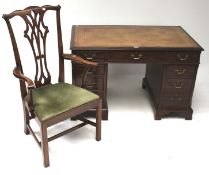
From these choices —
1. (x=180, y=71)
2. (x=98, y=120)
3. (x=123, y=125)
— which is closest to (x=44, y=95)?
(x=98, y=120)

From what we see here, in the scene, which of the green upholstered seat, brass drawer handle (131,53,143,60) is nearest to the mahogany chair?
the green upholstered seat

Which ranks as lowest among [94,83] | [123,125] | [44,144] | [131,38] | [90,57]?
[123,125]

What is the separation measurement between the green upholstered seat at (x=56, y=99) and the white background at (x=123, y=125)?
0.39 meters

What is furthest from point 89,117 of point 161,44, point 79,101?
point 161,44

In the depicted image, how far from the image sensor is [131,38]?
→ 2.27 metres

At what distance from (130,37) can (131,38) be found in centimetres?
3

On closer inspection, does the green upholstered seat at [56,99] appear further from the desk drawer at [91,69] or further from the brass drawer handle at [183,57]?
the brass drawer handle at [183,57]

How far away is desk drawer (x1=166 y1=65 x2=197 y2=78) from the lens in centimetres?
217

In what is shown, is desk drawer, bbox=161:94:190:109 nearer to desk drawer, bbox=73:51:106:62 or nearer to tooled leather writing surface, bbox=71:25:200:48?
tooled leather writing surface, bbox=71:25:200:48

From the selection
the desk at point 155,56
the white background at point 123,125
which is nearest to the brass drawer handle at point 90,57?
the desk at point 155,56

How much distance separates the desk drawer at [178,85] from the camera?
7.30ft

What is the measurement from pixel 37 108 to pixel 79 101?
287 mm

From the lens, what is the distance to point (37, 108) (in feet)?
5.89

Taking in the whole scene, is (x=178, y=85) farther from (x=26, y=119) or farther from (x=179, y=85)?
(x=26, y=119)
